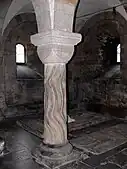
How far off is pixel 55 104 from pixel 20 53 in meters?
3.49

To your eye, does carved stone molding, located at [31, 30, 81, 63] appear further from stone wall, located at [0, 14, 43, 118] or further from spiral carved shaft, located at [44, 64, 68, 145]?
stone wall, located at [0, 14, 43, 118]

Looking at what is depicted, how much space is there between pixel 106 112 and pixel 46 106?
3.25 metres

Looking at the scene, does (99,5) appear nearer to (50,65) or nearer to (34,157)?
(50,65)

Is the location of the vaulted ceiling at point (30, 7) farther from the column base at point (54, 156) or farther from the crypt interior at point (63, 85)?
the column base at point (54, 156)

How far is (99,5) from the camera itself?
500 centimetres

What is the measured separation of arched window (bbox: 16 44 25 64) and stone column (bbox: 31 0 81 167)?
314cm

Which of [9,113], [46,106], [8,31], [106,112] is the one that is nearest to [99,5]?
[8,31]

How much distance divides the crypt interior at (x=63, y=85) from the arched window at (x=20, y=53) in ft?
0.06

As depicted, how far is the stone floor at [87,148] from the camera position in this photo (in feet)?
8.92

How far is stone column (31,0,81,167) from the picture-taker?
2695 mm

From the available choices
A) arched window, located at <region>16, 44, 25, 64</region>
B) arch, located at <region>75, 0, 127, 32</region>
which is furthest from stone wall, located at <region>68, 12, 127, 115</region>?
arched window, located at <region>16, 44, 25, 64</region>

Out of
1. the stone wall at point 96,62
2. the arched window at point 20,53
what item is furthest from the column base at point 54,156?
the arched window at point 20,53

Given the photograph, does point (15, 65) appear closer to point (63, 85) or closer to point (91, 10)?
point (91, 10)

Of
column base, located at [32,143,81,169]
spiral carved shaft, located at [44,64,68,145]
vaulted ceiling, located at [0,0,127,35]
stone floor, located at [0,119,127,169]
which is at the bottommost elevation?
stone floor, located at [0,119,127,169]
